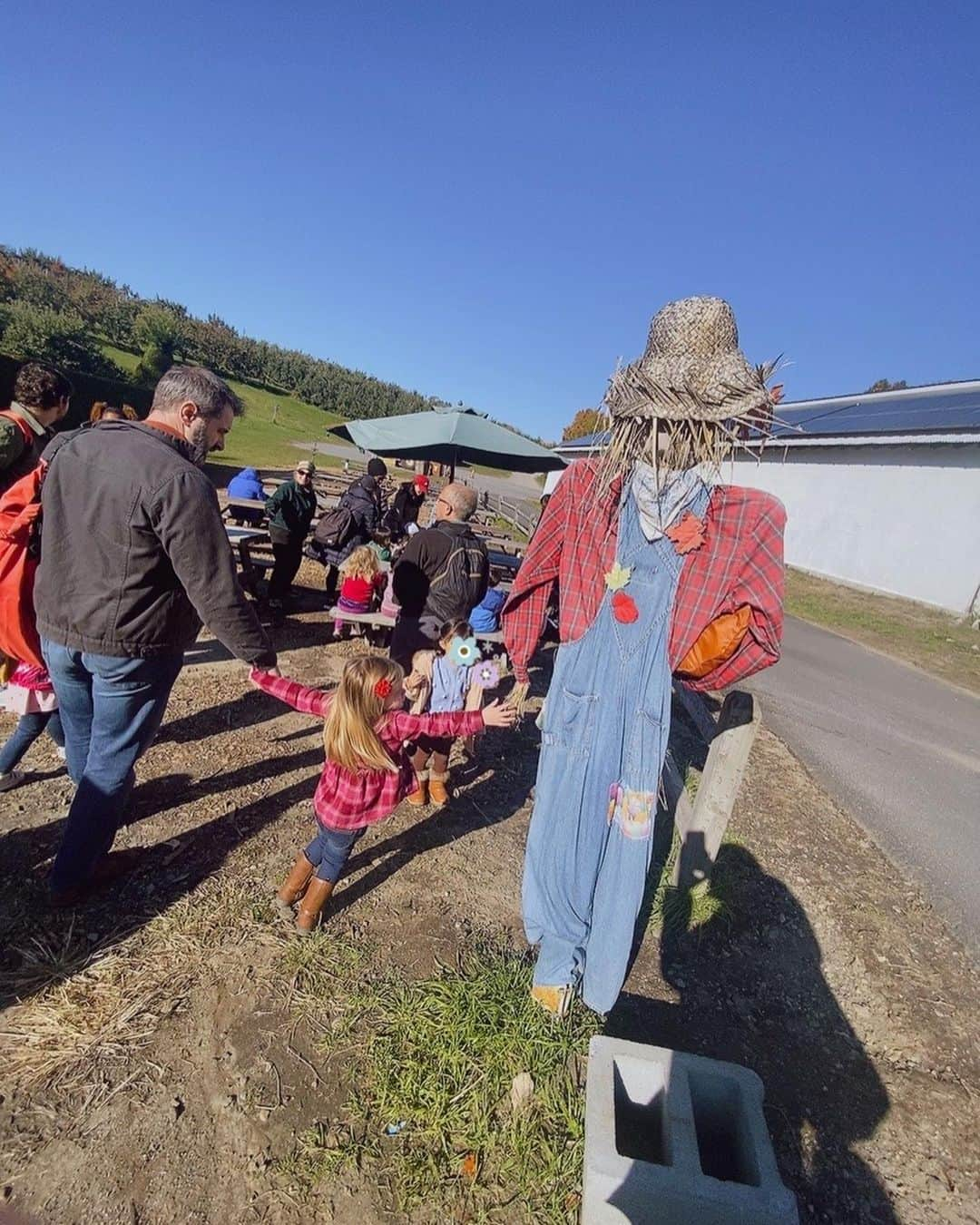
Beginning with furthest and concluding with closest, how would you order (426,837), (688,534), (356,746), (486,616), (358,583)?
1. (358,583)
2. (486,616)
3. (426,837)
4. (356,746)
5. (688,534)

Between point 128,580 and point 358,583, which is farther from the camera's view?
point 358,583

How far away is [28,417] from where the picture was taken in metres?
3.33

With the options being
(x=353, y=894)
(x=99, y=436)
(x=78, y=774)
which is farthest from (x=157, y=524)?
(x=353, y=894)

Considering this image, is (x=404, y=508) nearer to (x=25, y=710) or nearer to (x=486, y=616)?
(x=486, y=616)

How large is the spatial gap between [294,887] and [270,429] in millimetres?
36904

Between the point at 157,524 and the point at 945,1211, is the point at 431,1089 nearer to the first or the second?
the point at 945,1211

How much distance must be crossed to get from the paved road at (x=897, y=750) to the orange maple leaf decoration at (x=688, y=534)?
3305 millimetres

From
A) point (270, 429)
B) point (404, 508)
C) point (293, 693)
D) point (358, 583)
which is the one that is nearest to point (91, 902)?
point (293, 693)

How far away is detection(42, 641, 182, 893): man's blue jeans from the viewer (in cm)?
236

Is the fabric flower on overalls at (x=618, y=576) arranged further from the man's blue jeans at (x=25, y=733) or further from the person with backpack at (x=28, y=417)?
the person with backpack at (x=28, y=417)

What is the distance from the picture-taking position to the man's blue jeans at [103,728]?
2355 millimetres

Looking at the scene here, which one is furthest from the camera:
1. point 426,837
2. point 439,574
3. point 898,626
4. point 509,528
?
point 509,528

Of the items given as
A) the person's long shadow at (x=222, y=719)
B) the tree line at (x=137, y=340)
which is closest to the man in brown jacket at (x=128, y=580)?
the person's long shadow at (x=222, y=719)

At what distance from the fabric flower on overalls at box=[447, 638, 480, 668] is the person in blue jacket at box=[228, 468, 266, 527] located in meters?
5.77
